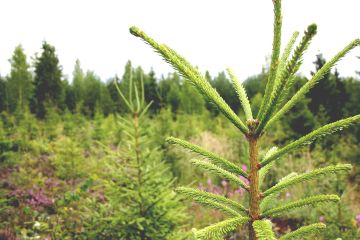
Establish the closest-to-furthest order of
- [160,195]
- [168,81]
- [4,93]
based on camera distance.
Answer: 1. [160,195]
2. [4,93]
3. [168,81]

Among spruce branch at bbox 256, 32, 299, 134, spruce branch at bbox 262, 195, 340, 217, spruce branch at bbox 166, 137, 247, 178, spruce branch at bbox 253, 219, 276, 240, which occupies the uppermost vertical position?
spruce branch at bbox 256, 32, 299, 134

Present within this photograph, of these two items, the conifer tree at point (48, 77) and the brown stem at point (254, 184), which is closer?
the brown stem at point (254, 184)

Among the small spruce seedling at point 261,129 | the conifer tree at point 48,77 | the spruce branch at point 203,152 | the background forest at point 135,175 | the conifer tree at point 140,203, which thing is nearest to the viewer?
the small spruce seedling at point 261,129

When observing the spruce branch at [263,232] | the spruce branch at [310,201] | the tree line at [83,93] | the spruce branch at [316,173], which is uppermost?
the tree line at [83,93]

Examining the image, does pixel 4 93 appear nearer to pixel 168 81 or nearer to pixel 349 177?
pixel 168 81

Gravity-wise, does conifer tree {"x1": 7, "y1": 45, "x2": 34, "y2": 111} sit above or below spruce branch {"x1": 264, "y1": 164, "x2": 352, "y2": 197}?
above

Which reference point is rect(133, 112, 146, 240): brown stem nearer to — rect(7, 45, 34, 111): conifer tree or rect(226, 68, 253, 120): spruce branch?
rect(226, 68, 253, 120): spruce branch

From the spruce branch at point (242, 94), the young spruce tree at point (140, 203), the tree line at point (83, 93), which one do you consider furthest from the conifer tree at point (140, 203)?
the tree line at point (83, 93)

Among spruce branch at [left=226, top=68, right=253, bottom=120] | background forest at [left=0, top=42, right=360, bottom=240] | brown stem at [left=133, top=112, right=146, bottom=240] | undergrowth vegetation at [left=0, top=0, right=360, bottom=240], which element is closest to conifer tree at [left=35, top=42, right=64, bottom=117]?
background forest at [left=0, top=42, right=360, bottom=240]

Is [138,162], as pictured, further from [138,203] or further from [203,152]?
[203,152]

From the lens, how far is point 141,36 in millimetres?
867

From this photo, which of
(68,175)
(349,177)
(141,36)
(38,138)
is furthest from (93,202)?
(38,138)

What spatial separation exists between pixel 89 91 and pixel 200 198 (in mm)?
39114

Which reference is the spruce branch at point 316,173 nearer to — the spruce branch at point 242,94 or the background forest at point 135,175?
the spruce branch at point 242,94
